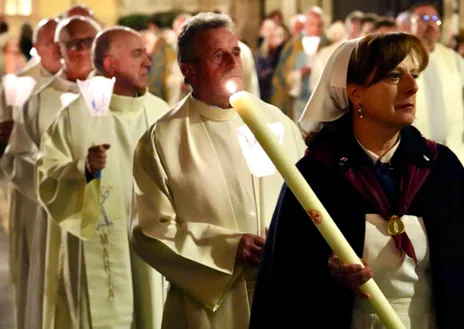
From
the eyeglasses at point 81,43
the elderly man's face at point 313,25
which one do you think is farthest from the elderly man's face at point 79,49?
the elderly man's face at point 313,25

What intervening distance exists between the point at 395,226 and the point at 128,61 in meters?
2.81

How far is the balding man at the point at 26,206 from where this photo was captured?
299 inches

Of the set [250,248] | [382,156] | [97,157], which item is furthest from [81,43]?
[382,156]

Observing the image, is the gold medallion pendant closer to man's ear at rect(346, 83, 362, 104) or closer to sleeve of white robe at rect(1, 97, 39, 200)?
man's ear at rect(346, 83, 362, 104)

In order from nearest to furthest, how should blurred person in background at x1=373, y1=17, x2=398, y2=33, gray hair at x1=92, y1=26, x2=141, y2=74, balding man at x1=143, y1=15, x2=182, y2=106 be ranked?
gray hair at x1=92, y1=26, x2=141, y2=74 < blurred person in background at x1=373, y1=17, x2=398, y2=33 < balding man at x1=143, y1=15, x2=182, y2=106

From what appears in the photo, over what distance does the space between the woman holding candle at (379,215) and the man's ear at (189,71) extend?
43.0 inches

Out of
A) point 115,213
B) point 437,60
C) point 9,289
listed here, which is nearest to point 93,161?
point 115,213

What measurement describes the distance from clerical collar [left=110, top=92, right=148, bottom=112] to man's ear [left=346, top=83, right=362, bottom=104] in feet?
8.27

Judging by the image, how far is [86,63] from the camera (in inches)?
298

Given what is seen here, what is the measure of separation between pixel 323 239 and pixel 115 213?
2720mm

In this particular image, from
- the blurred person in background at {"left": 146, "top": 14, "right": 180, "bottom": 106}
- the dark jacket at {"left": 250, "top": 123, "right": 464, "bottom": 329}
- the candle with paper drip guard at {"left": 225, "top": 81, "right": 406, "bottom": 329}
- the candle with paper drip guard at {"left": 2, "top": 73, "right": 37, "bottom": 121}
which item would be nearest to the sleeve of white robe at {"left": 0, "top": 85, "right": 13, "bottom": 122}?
the candle with paper drip guard at {"left": 2, "top": 73, "right": 37, "bottom": 121}

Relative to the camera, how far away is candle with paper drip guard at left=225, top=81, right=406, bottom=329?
12.5ft

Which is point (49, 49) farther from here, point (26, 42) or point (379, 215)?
point (26, 42)

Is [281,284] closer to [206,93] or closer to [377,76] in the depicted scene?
[377,76]
